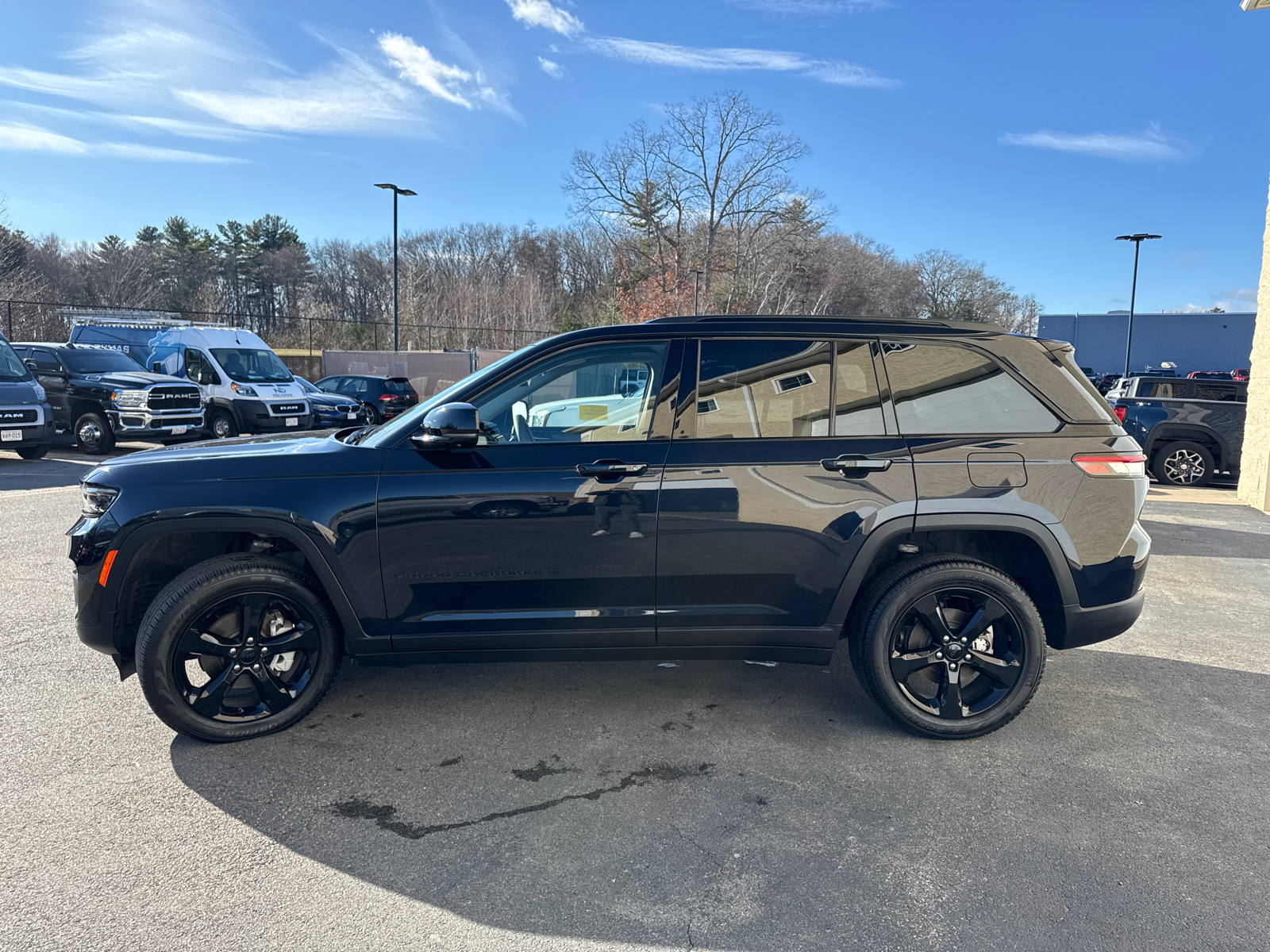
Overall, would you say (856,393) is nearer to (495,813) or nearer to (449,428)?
(449,428)

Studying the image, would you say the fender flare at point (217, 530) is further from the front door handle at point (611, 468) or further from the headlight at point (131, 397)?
the headlight at point (131, 397)

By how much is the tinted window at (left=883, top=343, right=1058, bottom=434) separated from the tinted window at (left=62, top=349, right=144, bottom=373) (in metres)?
16.7

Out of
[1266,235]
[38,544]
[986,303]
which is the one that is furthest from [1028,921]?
[986,303]

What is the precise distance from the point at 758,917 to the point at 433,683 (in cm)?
230

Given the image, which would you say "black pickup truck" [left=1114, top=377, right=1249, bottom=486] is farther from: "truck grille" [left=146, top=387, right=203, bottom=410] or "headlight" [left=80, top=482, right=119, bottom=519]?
"truck grille" [left=146, top=387, right=203, bottom=410]

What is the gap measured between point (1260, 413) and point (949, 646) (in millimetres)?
9517

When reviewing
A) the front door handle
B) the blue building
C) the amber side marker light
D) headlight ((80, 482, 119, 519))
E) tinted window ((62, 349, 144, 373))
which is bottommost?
the amber side marker light

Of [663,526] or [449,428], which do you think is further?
[663,526]

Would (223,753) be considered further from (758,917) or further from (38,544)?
(38,544)

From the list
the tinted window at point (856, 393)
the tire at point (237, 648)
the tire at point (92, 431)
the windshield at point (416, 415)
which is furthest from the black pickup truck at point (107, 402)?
the tinted window at point (856, 393)

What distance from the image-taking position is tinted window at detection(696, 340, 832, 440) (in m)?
3.62

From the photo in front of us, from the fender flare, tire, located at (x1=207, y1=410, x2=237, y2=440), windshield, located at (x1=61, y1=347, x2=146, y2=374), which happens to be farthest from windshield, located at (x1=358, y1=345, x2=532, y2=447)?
windshield, located at (x1=61, y1=347, x2=146, y2=374)

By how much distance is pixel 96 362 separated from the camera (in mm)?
16031

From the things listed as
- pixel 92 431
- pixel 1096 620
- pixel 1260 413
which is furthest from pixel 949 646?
pixel 92 431
